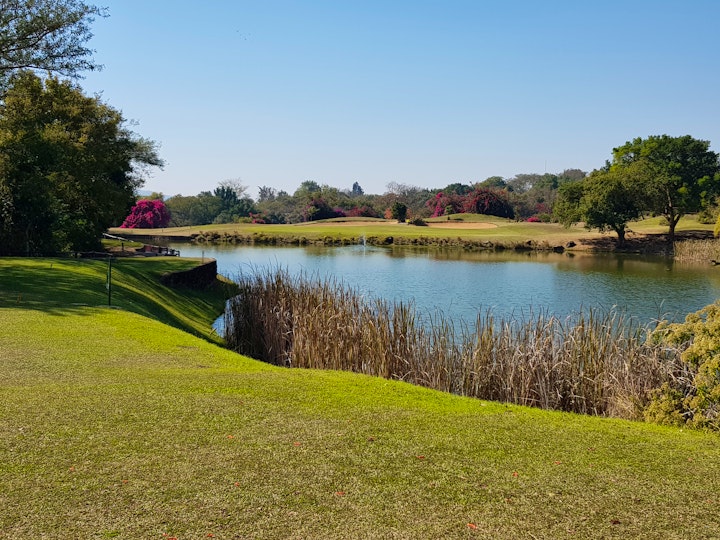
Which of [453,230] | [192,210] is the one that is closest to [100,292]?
[453,230]

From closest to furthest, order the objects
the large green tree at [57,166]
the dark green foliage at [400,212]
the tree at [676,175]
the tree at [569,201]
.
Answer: the large green tree at [57,166] < the tree at [676,175] < the tree at [569,201] < the dark green foliage at [400,212]

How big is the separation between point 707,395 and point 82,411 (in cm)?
734

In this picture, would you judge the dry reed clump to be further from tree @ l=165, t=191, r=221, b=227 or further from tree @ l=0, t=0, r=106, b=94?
tree @ l=165, t=191, r=221, b=227

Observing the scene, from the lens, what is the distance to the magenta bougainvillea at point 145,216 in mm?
79875

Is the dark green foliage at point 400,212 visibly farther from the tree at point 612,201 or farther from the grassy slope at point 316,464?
the grassy slope at point 316,464

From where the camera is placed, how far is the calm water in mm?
23594

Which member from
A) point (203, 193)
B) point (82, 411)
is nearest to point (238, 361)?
point (82, 411)

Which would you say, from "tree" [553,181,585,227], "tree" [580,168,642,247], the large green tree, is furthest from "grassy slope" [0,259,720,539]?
"tree" [553,181,585,227]

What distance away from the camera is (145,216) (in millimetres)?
80188

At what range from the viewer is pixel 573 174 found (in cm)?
14962

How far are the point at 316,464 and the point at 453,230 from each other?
223 feet

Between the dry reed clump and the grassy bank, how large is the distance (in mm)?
47760

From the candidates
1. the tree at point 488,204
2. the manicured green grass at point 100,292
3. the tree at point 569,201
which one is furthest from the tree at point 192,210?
the manicured green grass at point 100,292

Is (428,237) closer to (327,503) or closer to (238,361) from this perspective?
(238,361)
